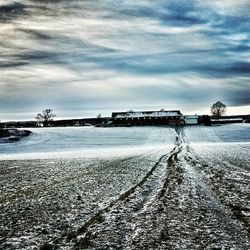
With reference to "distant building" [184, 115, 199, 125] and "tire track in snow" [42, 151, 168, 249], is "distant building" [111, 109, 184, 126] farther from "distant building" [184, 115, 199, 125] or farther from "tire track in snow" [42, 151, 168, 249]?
"tire track in snow" [42, 151, 168, 249]

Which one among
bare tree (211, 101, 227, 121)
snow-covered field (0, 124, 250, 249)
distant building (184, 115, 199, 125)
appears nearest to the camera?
snow-covered field (0, 124, 250, 249)

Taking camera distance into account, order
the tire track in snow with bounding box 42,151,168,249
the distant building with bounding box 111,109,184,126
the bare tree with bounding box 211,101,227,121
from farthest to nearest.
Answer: the bare tree with bounding box 211,101,227,121 < the distant building with bounding box 111,109,184,126 < the tire track in snow with bounding box 42,151,168,249

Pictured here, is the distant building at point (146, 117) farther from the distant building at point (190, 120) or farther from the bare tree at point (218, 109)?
the bare tree at point (218, 109)

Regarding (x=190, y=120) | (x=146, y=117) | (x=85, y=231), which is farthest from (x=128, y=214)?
(x=146, y=117)

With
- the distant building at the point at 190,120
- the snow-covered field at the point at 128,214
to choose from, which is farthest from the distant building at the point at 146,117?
the snow-covered field at the point at 128,214

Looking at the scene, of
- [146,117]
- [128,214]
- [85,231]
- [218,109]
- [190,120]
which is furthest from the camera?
[218,109]

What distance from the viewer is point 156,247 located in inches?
225

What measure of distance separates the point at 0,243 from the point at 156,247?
272cm

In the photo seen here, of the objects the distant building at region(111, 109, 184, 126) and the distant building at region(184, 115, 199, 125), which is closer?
the distant building at region(184, 115, 199, 125)

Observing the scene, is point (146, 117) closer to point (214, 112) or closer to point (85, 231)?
point (214, 112)

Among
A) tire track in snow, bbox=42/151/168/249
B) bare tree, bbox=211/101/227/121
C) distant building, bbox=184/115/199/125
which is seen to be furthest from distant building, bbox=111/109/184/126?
tire track in snow, bbox=42/151/168/249

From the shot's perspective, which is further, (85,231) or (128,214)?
(128,214)

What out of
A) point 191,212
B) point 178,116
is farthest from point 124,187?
point 178,116

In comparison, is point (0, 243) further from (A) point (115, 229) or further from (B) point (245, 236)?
(B) point (245, 236)
